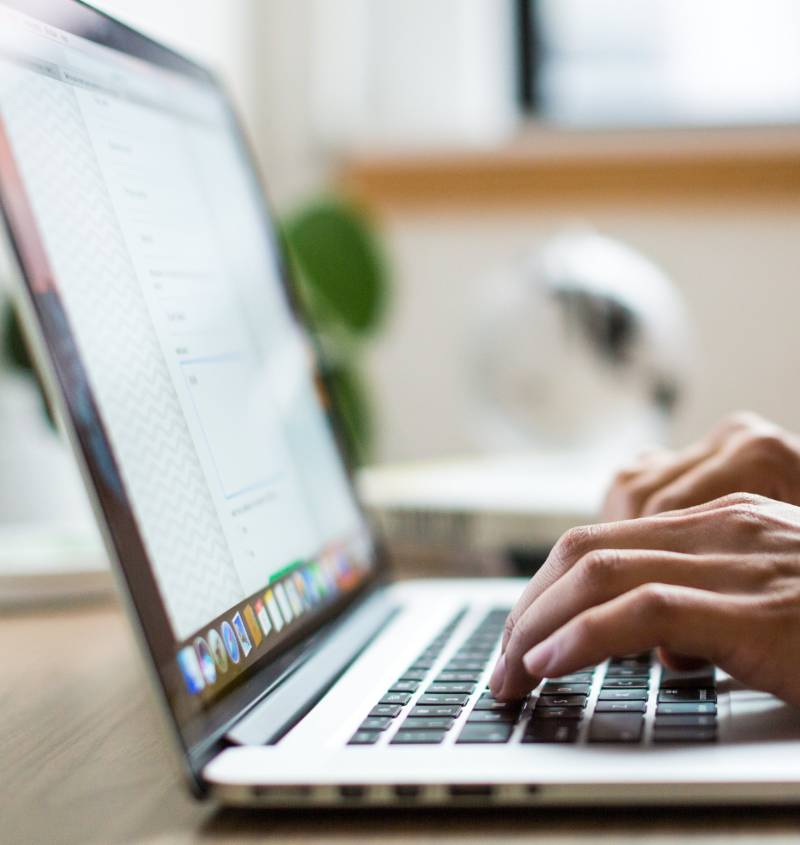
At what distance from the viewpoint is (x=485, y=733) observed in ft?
1.24

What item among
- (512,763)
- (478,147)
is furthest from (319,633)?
(478,147)

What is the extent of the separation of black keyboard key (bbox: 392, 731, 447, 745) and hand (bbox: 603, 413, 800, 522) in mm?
239

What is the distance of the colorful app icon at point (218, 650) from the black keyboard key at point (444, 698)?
0.24 feet

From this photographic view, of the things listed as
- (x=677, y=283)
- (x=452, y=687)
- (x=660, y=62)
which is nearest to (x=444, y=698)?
(x=452, y=687)

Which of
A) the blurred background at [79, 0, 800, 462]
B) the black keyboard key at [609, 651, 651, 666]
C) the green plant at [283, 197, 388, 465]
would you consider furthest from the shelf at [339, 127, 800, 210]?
the black keyboard key at [609, 651, 651, 666]

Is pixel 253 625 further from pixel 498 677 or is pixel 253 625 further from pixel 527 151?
pixel 527 151

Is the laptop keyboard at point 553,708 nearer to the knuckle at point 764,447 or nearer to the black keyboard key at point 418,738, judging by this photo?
the black keyboard key at point 418,738

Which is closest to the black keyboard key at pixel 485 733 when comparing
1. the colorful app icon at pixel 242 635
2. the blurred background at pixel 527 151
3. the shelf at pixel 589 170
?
the colorful app icon at pixel 242 635

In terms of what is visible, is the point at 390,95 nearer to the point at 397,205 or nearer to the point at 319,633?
the point at 397,205

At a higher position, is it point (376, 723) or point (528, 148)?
point (528, 148)

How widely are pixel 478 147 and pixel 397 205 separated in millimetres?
146

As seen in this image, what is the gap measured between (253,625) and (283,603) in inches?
2.1

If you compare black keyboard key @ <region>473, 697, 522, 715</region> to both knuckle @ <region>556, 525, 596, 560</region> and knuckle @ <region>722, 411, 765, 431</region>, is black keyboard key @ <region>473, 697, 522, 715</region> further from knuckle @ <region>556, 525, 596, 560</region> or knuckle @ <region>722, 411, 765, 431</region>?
knuckle @ <region>722, 411, 765, 431</region>

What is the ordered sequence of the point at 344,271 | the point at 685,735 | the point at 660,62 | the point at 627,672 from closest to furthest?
the point at 685,735 < the point at 627,672 < the point at 344,271 < the point at 660,62
